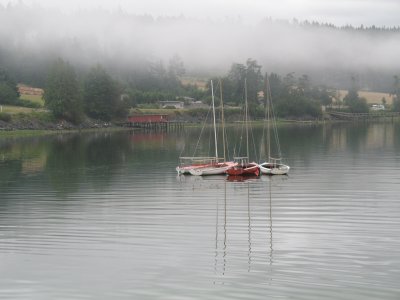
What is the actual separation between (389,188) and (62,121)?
118266mm

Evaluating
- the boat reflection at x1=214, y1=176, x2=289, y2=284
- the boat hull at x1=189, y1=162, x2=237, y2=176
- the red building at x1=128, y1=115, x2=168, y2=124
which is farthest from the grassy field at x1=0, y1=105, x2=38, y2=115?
the boat reflection at x1=214, y1=176, x2=289, y2=284

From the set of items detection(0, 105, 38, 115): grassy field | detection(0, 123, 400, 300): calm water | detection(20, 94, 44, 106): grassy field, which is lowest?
detection(0, 123, 400, 300): calm water

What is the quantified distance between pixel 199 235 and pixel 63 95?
430ft

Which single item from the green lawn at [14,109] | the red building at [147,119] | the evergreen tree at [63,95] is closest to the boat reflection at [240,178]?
the green lawn at [14,109]

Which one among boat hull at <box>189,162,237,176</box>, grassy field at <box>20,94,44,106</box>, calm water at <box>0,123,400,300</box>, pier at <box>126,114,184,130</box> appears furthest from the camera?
grassy field at <box>20,94,44,106</box>

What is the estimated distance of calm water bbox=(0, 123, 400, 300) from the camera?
28.6m

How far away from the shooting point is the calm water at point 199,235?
28625 mm

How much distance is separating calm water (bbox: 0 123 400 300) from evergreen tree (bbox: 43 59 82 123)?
93849 millimetres

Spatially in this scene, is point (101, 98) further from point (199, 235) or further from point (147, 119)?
point (199, 235)

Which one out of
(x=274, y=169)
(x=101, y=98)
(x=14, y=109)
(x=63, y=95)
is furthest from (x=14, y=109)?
(x=274, y=169)

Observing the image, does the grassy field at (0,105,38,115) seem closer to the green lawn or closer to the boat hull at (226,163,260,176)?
the green lawn

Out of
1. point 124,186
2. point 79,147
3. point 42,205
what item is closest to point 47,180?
point 124,186

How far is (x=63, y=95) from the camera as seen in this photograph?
163875mm

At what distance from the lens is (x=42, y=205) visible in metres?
49.9
